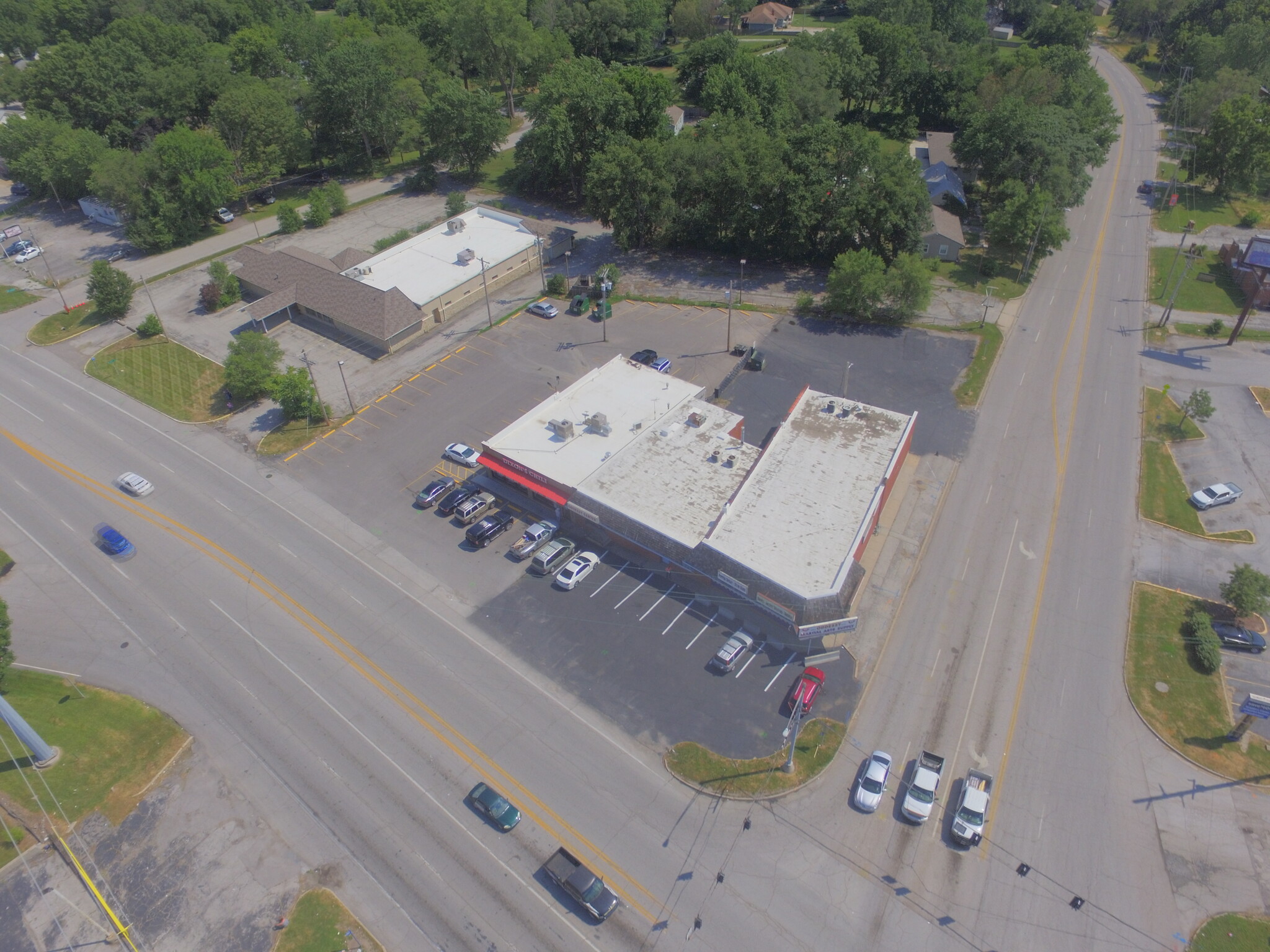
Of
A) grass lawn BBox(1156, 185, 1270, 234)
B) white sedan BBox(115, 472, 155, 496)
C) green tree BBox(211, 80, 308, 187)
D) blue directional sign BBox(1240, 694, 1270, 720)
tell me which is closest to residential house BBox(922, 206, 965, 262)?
grass lawn BBox(1156, 185, 1270, 234)

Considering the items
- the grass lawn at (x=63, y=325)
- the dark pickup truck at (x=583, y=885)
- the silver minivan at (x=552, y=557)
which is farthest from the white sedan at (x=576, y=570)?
the grass lawn at (x=63, y=325)

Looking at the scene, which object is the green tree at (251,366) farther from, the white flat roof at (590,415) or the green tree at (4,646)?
the green tree at (4,646)

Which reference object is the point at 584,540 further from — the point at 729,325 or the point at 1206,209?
the point at 1206,209

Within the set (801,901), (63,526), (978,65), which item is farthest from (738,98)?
(801,901)

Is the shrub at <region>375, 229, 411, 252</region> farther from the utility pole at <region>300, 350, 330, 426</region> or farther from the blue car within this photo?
the blue car

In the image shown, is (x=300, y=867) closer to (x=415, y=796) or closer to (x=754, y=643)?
(x=415, y=796)
